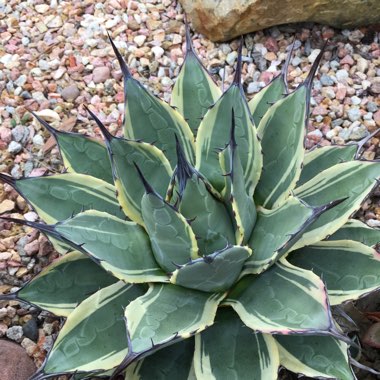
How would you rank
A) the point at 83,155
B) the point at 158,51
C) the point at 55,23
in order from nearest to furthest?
the point at 83,155, the point at 158,51, the point at 55,23

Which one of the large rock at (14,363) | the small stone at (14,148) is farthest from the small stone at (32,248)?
the small stone at (14,148)

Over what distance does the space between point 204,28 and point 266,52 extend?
26 cm

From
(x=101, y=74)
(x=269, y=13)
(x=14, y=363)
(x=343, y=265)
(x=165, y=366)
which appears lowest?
(x=14, y=363)

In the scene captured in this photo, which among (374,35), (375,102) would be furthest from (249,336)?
(374,35)

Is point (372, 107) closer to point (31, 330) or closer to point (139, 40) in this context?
point (139, 40)

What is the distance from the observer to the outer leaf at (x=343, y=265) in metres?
1.38

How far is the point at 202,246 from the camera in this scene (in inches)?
52.7

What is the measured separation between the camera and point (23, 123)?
2250 millimetres

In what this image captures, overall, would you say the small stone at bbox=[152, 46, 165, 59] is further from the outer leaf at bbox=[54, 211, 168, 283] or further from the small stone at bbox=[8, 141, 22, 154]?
the outer leaf at bbox=[54, 211, 168, 283]

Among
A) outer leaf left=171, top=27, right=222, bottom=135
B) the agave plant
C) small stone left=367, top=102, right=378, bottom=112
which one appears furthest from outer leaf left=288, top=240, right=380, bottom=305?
small stone left=367, top=102, right=378, bottom=112

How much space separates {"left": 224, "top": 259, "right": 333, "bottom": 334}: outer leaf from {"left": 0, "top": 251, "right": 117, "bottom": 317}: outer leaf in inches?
14.0

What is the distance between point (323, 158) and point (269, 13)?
0.89 meters

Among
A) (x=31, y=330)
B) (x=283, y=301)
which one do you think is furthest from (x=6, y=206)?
(x=283, y=301)

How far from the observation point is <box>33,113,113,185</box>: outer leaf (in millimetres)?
1570
